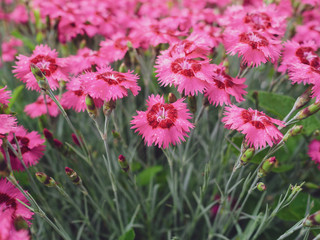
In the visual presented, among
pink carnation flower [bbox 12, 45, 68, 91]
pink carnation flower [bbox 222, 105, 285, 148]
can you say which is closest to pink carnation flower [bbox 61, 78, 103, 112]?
pink carnation flower [bbox 12, 45, 68, 91]

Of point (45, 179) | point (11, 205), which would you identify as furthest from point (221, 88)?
point (11, 205)

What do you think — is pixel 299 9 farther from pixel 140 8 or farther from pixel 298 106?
pixel 140 8

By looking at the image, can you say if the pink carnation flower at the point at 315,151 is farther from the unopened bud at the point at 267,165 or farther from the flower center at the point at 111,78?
the flower center at the point at 111,78

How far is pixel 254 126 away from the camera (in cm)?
78

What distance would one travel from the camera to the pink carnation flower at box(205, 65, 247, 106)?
2.81 ft

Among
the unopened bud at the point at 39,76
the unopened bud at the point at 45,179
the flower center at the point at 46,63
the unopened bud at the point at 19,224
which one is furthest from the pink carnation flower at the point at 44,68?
the unopened bud at the point at 19,224

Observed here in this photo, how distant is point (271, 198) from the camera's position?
1294 mm

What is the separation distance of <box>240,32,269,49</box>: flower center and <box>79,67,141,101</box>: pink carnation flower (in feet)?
1.44

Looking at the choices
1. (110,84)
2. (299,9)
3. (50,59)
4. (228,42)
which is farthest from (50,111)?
(299,9)

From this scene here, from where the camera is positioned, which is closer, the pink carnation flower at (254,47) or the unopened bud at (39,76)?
the unopened bud at (39,76)

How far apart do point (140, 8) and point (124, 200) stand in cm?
137

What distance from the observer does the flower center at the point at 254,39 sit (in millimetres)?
937

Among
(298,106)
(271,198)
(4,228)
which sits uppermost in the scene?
(298,106)

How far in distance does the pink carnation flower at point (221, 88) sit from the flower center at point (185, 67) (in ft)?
0.22
